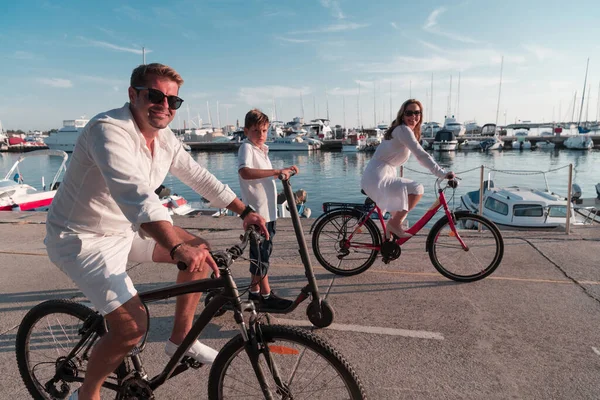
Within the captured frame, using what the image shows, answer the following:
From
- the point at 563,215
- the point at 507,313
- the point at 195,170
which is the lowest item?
the point at 563,215

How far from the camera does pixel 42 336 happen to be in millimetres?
2486

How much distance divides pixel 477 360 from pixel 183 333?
86.7 inches

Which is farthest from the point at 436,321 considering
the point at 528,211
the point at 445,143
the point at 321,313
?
the point at 445,143

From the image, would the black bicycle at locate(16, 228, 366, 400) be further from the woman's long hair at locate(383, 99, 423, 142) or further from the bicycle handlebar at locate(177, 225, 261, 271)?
the woman's long hair at locate(383, 99, 423, 142)

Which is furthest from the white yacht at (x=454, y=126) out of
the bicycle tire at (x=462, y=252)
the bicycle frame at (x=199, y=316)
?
the bicycle frame at (x=199, y=316)

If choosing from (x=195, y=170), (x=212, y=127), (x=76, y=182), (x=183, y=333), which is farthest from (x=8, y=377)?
(x=212, y=127)

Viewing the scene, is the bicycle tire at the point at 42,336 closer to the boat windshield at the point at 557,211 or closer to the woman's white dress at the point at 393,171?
the woman's white dress at the point at 393,171

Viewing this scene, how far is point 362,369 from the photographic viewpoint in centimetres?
283

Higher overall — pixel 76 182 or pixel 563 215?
pixel 76 182

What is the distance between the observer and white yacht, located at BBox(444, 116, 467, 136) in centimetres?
9262

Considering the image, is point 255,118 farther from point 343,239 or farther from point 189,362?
point 189,362

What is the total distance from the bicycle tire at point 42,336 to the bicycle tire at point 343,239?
299cm

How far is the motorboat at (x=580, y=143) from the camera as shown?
64.9 m

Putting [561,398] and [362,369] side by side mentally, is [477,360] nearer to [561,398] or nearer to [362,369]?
[561,398]
